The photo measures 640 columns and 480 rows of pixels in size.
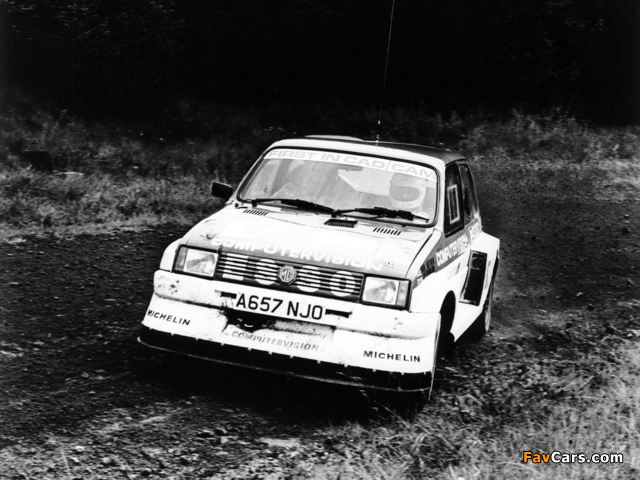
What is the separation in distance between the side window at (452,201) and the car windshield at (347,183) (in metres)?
0.16

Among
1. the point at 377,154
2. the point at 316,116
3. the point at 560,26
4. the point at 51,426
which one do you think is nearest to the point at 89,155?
the point at 316,116

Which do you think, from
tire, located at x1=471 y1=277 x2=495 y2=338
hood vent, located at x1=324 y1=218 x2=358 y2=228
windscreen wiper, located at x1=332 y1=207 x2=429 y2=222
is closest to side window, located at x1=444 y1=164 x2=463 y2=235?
windscreen wiper, located at x1=332 y1=207 x2=429 y2=222

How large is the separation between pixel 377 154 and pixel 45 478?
3.75 metres

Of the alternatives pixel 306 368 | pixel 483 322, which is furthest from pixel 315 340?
pixel 483 322

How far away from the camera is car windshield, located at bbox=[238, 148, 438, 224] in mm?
6301

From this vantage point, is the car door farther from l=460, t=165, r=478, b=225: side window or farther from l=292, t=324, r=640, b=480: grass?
l=292, t=324, r=640, b=480: grass

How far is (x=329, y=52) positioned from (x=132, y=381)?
12092mm

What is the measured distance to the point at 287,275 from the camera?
527 centimetres

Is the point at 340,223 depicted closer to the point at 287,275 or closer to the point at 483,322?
the point at 287,275

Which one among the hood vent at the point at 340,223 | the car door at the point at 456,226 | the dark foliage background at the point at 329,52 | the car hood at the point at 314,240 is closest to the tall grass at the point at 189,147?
the dark foliage background at the point at 329,52

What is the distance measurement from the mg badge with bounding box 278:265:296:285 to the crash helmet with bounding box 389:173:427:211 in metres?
1.37

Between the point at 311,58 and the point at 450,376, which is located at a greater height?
the point at 311,58

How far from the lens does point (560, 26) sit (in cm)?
1839

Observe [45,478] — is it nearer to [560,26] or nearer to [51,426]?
[51,426]
